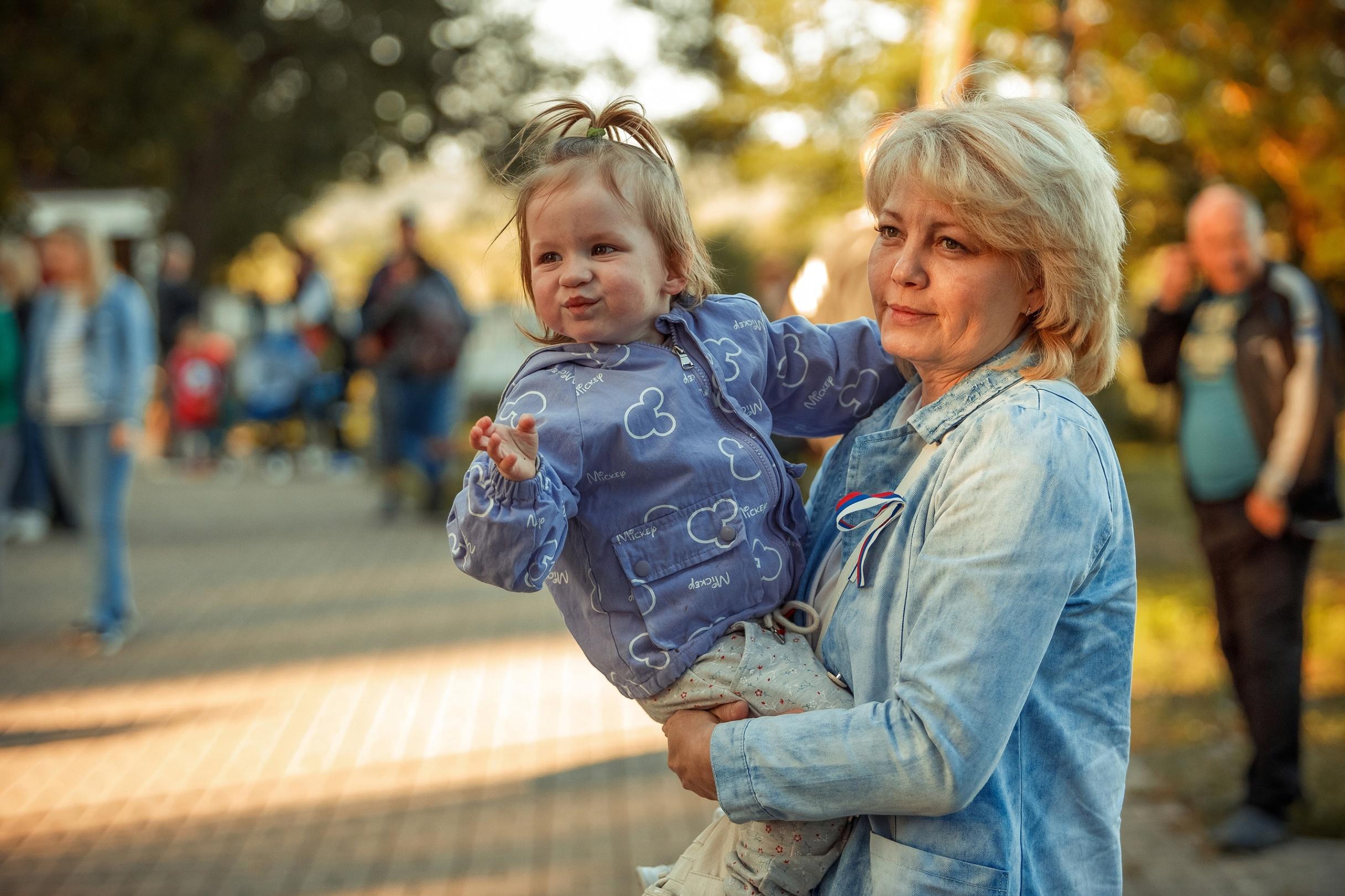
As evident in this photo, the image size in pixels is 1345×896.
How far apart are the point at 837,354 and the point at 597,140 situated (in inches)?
20.1

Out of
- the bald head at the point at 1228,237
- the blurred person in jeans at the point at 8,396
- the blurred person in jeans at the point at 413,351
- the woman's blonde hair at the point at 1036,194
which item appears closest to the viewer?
the woman's blonde hair at the point at 1036,194

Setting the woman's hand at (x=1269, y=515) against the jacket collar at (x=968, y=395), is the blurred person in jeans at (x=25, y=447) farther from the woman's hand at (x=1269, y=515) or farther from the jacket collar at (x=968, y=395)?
the jacket collar at (x=968, y=395)

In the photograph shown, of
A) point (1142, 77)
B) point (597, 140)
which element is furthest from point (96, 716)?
point (1142, 77)

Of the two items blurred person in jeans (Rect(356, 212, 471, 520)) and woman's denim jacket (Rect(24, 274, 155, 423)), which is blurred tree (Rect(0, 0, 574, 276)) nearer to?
blurred person in jeans (Rect(356, 212, 471, 520))

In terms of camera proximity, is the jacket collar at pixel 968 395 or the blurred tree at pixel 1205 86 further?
the blurred tree at pixel 1205 86

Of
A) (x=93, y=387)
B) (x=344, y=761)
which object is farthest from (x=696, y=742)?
(x=93, y=387)

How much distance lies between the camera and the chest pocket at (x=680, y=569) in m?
1.84

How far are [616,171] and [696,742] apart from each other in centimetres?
84

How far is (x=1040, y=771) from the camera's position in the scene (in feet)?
5.51

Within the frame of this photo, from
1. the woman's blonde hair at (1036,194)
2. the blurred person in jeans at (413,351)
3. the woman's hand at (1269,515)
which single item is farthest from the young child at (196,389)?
the woman's blonde hair at (1036,194)

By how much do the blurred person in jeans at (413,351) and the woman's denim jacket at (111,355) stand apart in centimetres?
343

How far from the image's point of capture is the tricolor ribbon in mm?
1727

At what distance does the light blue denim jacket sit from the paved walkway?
304 centimetres

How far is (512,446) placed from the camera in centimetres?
169
